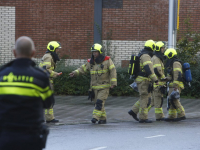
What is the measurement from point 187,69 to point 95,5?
23.9ft

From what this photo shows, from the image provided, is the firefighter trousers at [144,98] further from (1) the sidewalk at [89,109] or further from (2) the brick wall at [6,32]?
(2) the brick wall at [6,32]

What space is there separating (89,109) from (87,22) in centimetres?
544

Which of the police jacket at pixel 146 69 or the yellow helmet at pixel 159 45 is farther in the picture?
the yellow helmet at pixel 159 45

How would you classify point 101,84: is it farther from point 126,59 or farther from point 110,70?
point 126,59

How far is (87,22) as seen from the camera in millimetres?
16938

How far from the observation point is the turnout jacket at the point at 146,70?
992 centimetres

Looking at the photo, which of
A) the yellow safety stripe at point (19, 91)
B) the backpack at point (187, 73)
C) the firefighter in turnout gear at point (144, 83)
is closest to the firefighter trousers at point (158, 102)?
the firefighter in turnout gear at point (144, 83)

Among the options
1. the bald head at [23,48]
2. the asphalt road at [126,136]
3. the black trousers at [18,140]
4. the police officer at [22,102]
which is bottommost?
the asphalt road at [126,136]

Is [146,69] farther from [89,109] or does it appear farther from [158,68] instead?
[89,109]

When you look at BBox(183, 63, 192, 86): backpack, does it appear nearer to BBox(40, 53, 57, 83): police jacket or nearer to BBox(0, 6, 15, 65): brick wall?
BBox(40, 53, 57, 83): police jacket

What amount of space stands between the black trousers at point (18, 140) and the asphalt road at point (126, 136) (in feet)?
10.5

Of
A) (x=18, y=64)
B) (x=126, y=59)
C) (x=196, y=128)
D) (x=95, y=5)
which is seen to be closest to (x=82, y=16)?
(x=95, y=5)

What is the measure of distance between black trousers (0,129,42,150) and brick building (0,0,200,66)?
13.2 m

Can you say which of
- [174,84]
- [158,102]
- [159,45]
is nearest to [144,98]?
[158,102]
